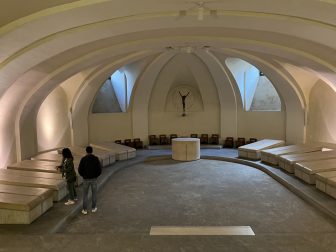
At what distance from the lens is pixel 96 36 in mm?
6719

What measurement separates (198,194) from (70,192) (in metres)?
3.39

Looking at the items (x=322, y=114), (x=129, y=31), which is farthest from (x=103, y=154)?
(x=322, y=114)

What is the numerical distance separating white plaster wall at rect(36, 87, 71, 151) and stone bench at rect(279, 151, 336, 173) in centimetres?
880

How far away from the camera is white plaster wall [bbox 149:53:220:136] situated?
1520cm

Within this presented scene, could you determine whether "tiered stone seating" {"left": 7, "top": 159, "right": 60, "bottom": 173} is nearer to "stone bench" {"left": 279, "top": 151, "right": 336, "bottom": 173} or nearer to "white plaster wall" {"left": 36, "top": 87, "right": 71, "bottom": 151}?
"white plaster wall" {"left": 36, "top": 87, "right": 71, "bottom": 151}

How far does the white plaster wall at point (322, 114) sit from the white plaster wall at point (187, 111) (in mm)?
4635

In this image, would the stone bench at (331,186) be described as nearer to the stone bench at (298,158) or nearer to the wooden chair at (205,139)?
the stone bench at (298,158)

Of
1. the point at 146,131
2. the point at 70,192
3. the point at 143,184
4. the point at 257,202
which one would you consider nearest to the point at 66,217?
the point at 70,192

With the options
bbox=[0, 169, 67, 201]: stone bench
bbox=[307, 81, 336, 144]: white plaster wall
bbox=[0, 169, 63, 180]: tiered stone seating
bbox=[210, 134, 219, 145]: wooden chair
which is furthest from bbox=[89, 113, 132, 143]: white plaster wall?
bbox=[307, 81, 336, 144]: white plaster wall

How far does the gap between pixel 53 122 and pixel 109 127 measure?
336 centimetres

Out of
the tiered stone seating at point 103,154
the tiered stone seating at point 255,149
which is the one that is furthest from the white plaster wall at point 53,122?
the tiered stone seating at point 255,149

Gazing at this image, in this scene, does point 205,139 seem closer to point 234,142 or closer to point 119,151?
point 234,142

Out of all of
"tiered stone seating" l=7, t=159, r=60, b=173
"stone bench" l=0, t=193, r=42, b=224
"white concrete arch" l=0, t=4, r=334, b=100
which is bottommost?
"stone bench" l=0, t=193, r=42, b=224

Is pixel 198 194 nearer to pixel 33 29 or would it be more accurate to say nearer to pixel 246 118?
pixel 33 29
